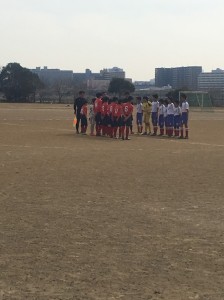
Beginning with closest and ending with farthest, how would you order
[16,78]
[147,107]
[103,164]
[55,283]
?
[55,283], [103,164], [147,107], [16,78]

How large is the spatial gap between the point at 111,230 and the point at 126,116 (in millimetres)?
16187

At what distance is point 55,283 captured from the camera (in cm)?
534

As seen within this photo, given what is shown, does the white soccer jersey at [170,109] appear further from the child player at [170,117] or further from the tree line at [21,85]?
the tree line at [21,85]

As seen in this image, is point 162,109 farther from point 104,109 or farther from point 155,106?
point 104,109

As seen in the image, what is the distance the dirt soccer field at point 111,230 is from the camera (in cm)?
531

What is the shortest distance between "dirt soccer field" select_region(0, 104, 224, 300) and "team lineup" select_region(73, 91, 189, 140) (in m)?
8.86

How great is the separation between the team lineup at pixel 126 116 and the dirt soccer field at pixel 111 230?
886cm

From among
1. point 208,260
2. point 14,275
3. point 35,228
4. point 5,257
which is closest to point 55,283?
point 14,275

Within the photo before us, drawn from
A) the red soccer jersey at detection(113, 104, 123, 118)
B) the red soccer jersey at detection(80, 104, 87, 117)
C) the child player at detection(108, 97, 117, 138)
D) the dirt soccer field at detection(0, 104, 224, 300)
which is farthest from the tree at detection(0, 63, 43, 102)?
the dirt soccer field at detection(0, 104, 224, 300)

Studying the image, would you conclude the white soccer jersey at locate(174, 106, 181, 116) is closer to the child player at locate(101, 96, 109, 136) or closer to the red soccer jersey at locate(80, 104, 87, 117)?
the child player at locate(101, 96, 109, 136)

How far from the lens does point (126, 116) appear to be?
2342 centimetres

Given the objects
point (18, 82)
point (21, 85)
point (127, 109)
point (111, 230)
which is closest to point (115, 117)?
point (127, 109)

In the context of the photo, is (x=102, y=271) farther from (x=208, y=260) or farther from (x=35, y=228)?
(x=35, y=228)

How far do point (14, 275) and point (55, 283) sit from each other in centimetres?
46
